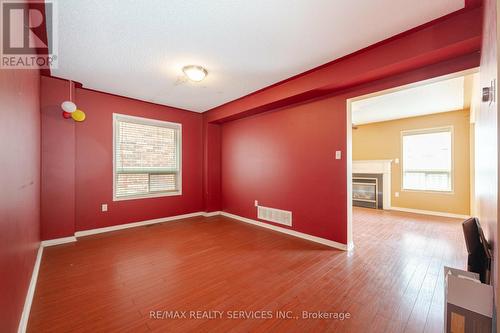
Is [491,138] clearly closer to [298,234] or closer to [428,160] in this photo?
[298,234]

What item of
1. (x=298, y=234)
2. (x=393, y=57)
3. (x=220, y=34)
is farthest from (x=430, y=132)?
(x=220, y=34)

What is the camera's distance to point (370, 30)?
6.73 feet

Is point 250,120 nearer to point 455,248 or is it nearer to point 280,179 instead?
point 280,179

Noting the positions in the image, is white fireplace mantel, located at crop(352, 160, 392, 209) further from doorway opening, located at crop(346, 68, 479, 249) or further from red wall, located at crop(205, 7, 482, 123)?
red wall, located at crop(205, 7, 482, 123)

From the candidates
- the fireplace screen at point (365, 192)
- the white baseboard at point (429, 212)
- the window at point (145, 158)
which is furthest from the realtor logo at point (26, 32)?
the white baseboard at point (429, 212)

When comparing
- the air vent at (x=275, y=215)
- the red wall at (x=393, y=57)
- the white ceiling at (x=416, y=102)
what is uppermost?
the white ceiling at (x=416, y=102)

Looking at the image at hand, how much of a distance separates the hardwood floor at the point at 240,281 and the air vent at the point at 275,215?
293 millimetres

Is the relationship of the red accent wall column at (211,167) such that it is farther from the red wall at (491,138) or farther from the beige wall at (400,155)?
the red wall at (491,138)

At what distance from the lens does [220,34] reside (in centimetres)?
212

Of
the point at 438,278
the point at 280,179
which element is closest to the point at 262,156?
the point at 280,179

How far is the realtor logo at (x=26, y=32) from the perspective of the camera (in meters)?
1.37

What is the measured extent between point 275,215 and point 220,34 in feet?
9.94

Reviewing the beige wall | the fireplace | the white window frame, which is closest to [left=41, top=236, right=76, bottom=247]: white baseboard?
the fireplace

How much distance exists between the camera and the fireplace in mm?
5801
